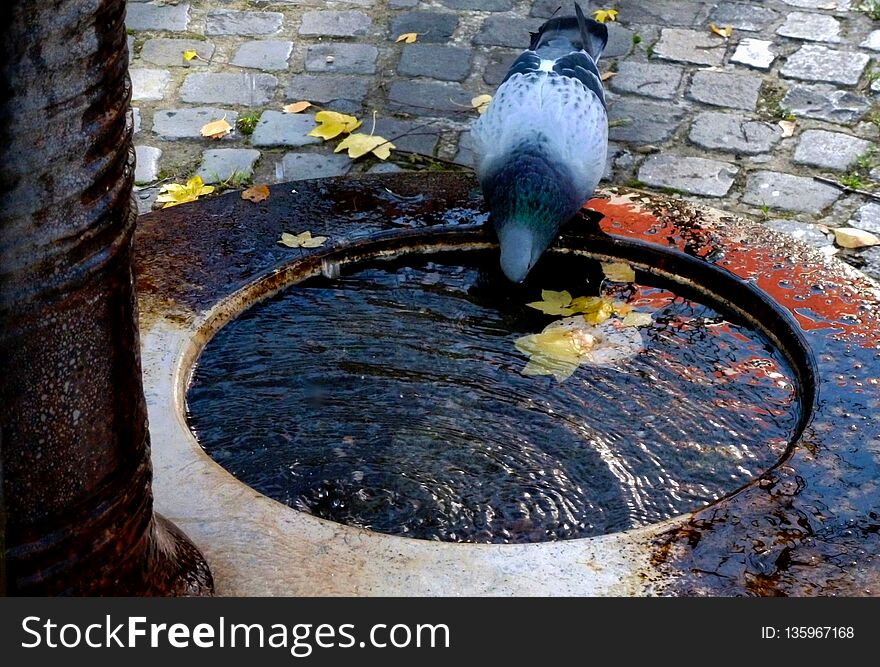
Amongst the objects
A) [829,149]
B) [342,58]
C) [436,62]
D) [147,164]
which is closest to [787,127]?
[829,149]

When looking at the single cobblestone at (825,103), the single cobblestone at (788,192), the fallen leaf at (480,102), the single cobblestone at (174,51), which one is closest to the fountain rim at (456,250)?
the single cobblestone at (788,192)

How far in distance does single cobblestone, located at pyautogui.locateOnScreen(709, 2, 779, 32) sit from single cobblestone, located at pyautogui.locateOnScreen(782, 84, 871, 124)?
66cm

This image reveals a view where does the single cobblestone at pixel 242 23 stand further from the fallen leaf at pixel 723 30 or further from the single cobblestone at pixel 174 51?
the fallen leaf at pixel 723 30

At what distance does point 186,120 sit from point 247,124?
0.95 feet

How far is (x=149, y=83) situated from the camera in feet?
17.2

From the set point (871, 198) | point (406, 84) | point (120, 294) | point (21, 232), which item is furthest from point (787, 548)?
point (406, 84)

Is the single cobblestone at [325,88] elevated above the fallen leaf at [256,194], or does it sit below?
above

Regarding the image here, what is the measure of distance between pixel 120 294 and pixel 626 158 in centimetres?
320

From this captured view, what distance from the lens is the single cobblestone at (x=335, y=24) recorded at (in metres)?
5.66

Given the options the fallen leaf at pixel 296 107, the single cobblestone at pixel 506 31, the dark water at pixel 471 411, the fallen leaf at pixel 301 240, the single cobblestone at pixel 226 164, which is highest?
the single cobblestone at pixel 506 31

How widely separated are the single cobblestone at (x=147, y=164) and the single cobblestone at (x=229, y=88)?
489 mm

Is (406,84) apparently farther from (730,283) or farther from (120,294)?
(120,294)

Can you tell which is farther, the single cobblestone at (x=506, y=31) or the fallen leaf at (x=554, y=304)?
the single cobblestone at (x=506, y=31)

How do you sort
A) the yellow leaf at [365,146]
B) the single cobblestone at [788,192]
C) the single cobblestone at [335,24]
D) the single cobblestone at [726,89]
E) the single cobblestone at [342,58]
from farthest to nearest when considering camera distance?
the single cobblestone at [335,24] < the single cobblestone at [342,58] < the single cobblestone at [726,89] < the yellow leaf at [365,146] < the single cobblestone at [788,192]
